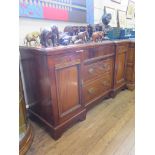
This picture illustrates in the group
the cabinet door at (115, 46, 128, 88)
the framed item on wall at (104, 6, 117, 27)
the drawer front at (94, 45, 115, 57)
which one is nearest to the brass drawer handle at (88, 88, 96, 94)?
the drawer front at (94, 45, 115, 57)

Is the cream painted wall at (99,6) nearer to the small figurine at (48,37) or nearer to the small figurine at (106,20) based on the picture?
the small figurine at (106,20)

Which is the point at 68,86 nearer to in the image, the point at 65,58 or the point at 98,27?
the point at 65,58

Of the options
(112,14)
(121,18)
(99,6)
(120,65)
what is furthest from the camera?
(121,18)

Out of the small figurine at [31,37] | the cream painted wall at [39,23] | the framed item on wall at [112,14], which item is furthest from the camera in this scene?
the framed item on wall at [112,14]

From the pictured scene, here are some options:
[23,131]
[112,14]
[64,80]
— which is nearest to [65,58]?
[64,80]

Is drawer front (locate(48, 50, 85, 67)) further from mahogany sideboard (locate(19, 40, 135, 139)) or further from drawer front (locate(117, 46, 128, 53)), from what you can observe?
drawer front (locate(117, 46, 128, 53))

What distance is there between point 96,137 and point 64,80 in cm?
65

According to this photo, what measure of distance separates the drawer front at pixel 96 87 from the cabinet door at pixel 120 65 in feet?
0.68

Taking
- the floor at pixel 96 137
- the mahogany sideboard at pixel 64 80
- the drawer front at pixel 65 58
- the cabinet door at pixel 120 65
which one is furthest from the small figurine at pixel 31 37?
the cabinet door at pixel 120 65

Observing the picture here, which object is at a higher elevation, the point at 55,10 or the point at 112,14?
Result: the point at 112,14

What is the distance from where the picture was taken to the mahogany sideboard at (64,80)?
4.67 feet

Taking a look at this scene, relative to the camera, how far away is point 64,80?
1.52m

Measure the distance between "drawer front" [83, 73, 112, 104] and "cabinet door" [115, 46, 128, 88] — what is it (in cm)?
21

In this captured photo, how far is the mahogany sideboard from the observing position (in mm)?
1424
